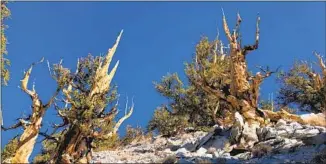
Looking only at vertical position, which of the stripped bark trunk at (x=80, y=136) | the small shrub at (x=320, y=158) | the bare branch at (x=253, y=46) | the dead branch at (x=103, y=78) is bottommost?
the small shrub at (x=320, y=158)

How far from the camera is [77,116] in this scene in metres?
21.3

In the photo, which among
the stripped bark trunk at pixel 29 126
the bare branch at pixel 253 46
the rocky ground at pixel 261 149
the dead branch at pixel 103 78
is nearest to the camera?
the rocky ground at pixel 261 149

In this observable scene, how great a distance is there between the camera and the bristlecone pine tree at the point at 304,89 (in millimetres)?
33434

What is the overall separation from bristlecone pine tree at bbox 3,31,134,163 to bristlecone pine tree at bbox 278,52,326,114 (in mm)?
15527

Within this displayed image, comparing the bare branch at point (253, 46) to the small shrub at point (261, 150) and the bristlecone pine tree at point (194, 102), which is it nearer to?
the bristlecone pine tree at point (194, 102)

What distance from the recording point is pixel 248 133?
20.5 m

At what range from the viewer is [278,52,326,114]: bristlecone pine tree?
3343 cm

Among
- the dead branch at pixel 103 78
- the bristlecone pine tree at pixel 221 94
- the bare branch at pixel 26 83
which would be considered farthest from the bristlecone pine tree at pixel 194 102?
the bare branch at pixel 26 83

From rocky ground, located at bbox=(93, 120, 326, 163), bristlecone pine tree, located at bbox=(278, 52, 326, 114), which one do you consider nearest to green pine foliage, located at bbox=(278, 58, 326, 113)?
bristlecone pine tree, located at bbox=(278, 52, 326, 114)

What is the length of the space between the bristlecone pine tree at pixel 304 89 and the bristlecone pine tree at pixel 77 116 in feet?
50.9

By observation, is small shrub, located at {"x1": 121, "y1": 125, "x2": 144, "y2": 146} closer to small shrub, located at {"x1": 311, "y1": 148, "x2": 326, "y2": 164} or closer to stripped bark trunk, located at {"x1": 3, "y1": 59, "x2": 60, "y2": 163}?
stripped bark trunk, located at {"x1": 3, "y1": 59, "x2": 60, "y2": 163}

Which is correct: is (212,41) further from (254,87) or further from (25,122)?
(25,122)

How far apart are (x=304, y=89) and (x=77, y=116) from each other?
20957 millimetres

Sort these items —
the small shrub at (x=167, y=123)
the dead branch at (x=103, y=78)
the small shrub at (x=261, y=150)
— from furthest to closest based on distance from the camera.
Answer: the small shrub at (x=167, y=123) < the dead branch at (x=103, y=78) < the small shrub at (x=261, y=150)
